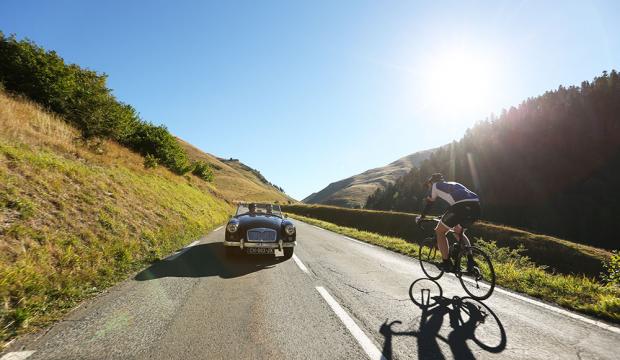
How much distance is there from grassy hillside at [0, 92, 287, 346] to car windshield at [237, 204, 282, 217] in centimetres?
248

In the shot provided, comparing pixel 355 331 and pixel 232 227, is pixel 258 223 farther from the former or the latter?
pixel 355 331

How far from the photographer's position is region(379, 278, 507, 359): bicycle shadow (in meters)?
3.33

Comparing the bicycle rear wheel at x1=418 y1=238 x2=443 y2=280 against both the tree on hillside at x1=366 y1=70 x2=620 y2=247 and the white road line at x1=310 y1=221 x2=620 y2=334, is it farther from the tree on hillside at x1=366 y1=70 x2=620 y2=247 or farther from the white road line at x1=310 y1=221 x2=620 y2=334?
the tree on hillside at x1=366 y1=70 x2=620 y2=247

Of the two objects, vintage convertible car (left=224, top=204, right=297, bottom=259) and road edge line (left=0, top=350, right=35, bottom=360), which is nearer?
road edge line (left=0, top=350, right=35, bottom=360)

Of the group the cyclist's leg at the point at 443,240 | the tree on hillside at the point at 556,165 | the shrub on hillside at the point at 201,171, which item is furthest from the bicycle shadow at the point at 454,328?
the tree on hillside at the point at 556,165

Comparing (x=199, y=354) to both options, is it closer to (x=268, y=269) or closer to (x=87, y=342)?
(x=87, y=342)

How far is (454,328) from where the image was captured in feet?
13.0

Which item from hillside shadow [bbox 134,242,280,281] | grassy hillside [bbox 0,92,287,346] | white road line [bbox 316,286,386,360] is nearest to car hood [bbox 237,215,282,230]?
hillside shadow [bbox 134,242,280,281]

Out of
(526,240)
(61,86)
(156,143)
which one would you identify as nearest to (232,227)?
(61,86)

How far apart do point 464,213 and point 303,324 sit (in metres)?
4.06

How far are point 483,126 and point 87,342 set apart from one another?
110m

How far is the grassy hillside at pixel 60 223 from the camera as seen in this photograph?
4.17 metres

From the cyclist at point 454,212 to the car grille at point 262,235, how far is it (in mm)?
4059

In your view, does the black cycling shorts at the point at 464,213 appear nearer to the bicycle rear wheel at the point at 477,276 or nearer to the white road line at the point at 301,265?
the bicycle rear wheel at the point at 477,276
